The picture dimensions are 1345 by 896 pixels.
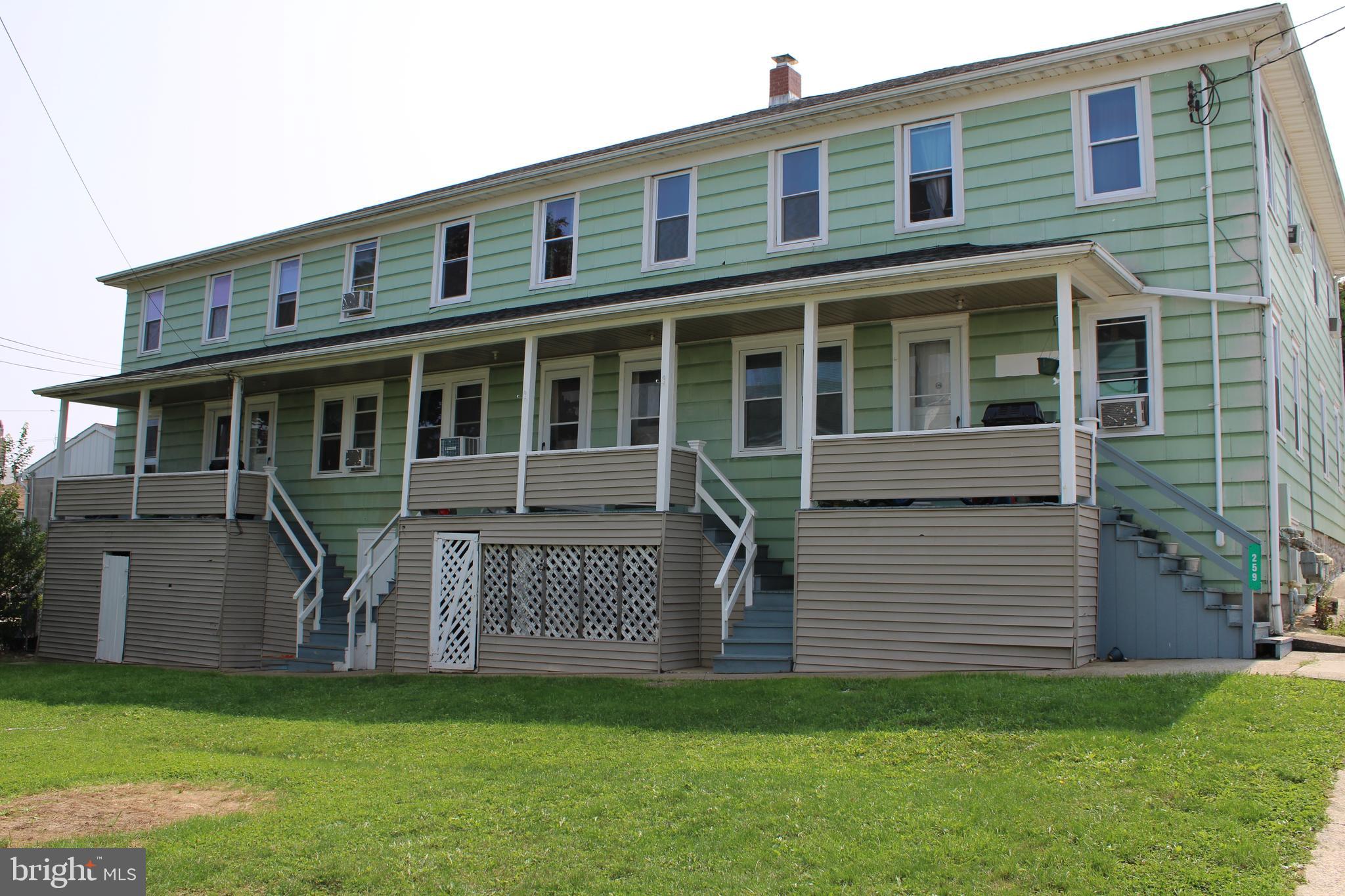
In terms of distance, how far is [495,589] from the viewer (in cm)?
1496

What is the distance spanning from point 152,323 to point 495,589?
549 inches

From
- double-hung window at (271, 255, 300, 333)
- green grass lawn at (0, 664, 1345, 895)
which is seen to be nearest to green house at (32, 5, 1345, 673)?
double-hung window at (271, 255, 300, 333)

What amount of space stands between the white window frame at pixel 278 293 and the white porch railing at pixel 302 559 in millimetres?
3729

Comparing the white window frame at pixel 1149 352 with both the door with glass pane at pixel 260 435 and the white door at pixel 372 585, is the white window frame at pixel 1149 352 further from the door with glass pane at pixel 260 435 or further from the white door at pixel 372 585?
the door with glass pane at pixel 260 435

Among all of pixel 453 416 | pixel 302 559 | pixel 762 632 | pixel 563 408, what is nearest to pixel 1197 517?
pixel 762 632

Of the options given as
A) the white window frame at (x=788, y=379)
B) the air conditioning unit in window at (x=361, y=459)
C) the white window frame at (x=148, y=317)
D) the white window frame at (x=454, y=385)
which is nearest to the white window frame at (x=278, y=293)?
the air conditioning unit in window at (x=361, y=459)

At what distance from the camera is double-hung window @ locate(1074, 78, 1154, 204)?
500 inches

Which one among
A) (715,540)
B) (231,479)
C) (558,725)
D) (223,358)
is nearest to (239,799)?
(558,725)

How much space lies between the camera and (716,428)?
15500 millimetres

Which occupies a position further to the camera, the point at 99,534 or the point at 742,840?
the point at 99,534

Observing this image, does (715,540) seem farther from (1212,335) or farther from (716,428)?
(1212,335)

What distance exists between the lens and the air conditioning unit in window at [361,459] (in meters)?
19.4

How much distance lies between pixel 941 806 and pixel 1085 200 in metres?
9.10

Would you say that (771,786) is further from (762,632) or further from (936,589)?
(762,632)
